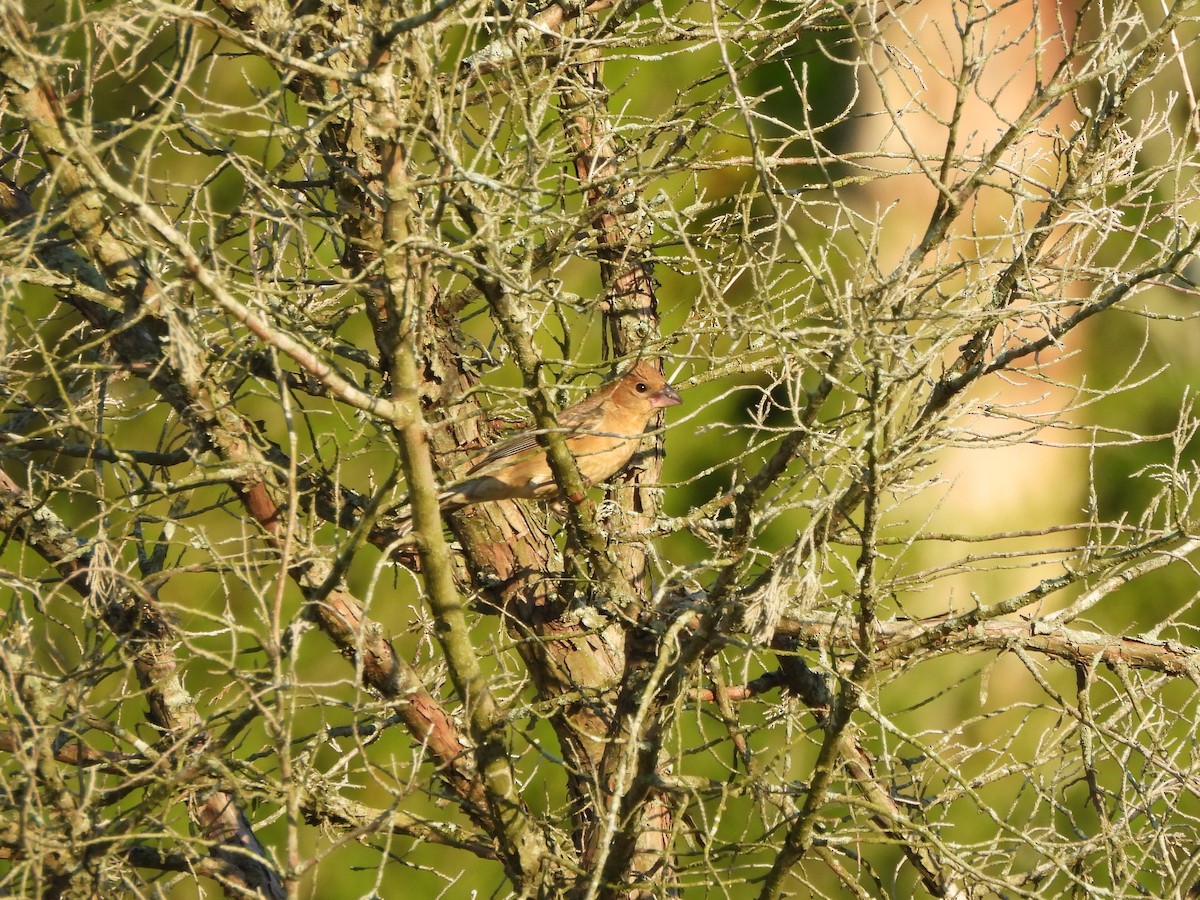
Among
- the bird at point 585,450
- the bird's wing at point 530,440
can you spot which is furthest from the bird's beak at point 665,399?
the bird's wing at point 530,440

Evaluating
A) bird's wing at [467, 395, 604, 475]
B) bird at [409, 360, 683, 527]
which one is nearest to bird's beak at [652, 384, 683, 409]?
bird at [409, 360, 683, 527]

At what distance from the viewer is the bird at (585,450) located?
4297mm

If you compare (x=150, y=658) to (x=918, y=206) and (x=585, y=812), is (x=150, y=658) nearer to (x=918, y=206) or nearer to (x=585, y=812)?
(x=585, y=812)

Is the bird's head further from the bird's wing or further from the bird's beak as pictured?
the bird's wing

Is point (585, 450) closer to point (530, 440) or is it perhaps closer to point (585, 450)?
point (585, 450)

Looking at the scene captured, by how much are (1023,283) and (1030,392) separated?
4024mm

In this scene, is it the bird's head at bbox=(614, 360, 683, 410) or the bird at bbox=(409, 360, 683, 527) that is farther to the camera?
the bird's head at bbox=(614, 360, 683, 410)

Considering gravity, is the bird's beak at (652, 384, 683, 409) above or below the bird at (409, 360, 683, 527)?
above

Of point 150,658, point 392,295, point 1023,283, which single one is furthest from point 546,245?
point 150,658

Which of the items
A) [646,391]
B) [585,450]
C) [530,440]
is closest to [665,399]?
[646,391]

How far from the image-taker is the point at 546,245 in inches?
152

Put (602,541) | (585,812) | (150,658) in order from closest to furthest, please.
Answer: (602,541) < (150,658) < (585,812)

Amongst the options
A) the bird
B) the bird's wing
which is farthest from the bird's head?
the bird's wing

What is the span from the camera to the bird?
4297 millimetres
